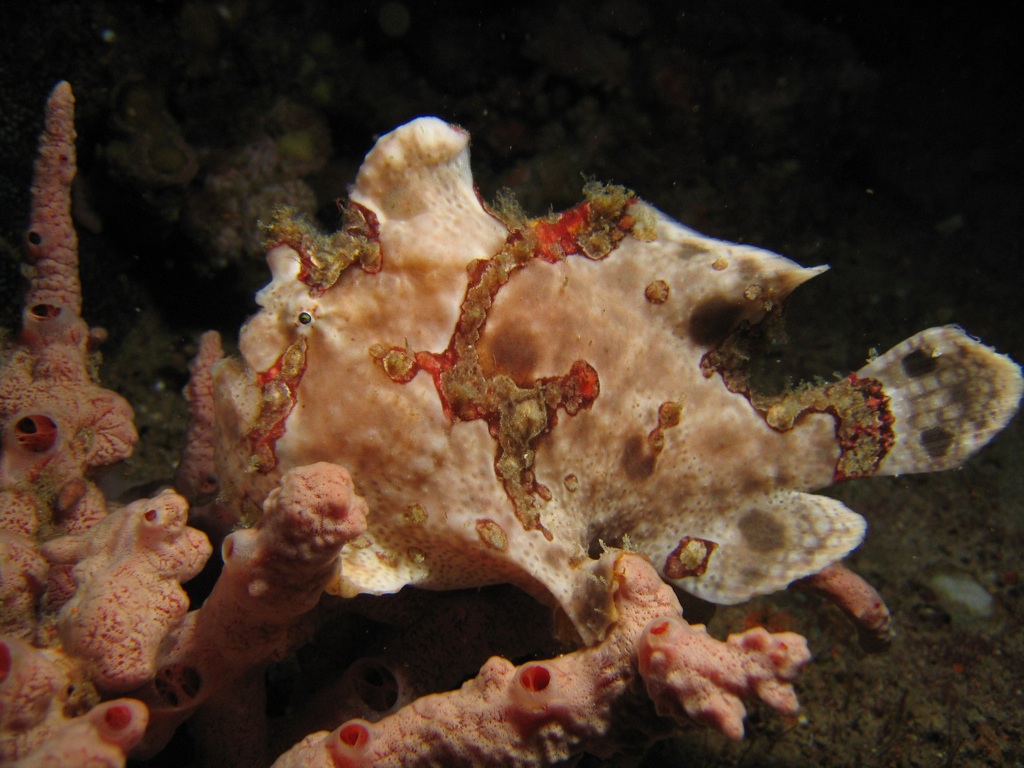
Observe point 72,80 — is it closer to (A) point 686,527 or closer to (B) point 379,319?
(B) point 379,319

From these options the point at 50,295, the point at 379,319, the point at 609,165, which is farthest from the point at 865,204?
the point at 50,295

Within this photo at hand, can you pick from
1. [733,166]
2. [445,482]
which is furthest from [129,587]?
[733,166]

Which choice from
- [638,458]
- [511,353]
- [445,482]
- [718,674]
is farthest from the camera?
[638,458]

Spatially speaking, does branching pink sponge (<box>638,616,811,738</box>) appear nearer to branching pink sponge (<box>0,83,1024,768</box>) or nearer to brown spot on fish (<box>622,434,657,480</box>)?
branching pink sponge (<box>0,83,1024,768</box>)

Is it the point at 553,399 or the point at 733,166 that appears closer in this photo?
the point at 553,399

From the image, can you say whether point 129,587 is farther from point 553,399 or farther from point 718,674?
point 718,674

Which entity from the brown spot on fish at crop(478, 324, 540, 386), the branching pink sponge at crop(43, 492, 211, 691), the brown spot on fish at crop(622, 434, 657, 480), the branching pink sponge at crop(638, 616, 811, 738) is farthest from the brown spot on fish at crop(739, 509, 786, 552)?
the branching pink sponge at crop(43, 492, 211, 691)

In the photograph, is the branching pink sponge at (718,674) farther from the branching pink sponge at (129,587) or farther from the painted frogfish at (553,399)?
the branching pink sponge at (129,587)
